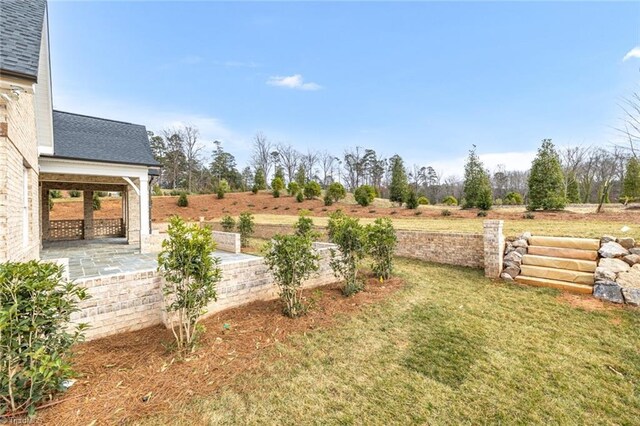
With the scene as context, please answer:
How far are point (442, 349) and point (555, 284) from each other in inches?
167

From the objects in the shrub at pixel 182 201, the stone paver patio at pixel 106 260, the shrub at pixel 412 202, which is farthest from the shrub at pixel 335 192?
the stone paver patio at pixel 106 260

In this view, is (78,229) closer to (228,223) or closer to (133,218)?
(133,218)

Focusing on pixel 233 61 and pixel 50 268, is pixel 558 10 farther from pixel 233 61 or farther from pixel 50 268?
pixel 233 61

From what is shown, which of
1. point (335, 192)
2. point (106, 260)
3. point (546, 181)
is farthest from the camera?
point (335, 192)

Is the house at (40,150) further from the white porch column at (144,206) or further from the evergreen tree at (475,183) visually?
the evergreen tree at (475,183)

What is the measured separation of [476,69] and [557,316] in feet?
41.7

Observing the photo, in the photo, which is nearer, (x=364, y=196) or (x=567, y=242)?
(x=567, y=242)

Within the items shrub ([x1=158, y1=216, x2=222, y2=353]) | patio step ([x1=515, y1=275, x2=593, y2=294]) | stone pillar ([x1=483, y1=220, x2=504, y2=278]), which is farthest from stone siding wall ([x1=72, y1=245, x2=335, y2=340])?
patio step ([x1=515, y1=275, x2=593, y2=294])

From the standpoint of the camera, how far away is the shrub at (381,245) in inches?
262

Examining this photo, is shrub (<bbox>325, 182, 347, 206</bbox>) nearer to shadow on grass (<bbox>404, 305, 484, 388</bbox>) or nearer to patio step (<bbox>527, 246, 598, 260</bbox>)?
patio step (<bbox>527, 246, 598, 260</bbox>)

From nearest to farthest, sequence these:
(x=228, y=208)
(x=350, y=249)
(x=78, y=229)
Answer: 1. (x=350, y=249)
2. (x=78, y=229)
3. (x=228, y=208)

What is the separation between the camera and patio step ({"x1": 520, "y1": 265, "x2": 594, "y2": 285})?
585cm

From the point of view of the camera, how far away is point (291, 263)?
4.73m

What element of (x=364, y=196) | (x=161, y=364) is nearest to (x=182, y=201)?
(x=364, y=196)
